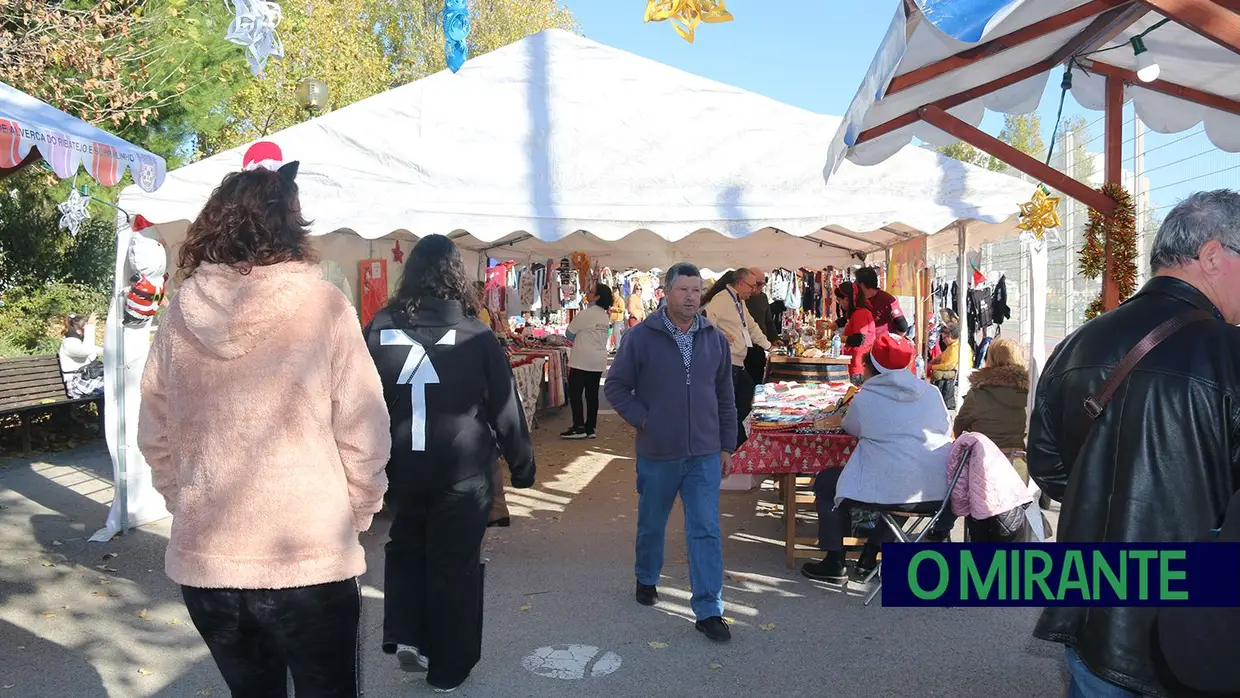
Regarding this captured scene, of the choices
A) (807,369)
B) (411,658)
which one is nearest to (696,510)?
(411,658)

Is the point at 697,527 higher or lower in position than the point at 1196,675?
lower

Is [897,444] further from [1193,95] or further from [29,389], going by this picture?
[29,389]

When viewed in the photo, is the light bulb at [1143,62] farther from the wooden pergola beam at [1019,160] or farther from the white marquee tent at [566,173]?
the white marquee tent at [566,173]

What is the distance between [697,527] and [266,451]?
8.99 ft

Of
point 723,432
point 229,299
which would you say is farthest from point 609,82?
point 229,299

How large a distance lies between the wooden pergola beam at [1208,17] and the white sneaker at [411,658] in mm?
3548

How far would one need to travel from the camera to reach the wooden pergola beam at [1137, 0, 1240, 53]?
2.50 meters

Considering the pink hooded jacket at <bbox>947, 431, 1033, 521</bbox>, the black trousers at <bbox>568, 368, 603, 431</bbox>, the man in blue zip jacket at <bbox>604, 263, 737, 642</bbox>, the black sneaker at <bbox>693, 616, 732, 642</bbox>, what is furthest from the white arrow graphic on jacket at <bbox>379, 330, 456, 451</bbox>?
the black trousers at <bbox>568, 368, 603, 431</bbox>

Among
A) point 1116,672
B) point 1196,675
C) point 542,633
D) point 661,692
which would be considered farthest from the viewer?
point 542,633

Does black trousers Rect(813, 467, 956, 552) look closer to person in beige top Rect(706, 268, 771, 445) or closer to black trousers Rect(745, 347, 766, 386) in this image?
person in beige top Rect(706, 268, 771, 445)

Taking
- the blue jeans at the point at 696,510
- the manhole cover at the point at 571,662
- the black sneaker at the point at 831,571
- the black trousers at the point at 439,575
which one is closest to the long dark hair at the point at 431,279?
the black trousers at the point at 439,575

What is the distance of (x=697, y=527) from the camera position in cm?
456

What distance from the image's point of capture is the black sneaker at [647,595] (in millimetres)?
5055

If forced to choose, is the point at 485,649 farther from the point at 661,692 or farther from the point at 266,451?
the point at 266,451
